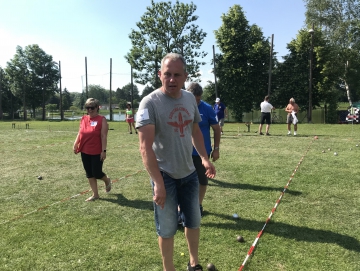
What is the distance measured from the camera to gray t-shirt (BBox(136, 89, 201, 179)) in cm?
265

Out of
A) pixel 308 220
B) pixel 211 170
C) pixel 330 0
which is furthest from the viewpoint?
pixel 330 0

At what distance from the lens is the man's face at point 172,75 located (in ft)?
8.70

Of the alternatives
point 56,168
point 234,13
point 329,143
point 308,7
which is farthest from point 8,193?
point 308,7

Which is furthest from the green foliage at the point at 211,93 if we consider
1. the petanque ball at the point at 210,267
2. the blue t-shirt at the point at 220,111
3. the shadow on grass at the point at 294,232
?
the petanque ball at the point at 210,267

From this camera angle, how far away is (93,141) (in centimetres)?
572

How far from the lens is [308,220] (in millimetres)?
4633

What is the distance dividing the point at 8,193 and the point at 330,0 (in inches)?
1475

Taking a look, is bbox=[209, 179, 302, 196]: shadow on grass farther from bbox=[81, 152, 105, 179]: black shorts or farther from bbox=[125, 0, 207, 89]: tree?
bbox=[125, 0, 207, 89]: tree

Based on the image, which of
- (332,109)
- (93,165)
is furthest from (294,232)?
(332,109)

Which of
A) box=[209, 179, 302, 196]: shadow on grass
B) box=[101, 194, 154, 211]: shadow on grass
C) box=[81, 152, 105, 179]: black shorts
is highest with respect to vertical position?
box=[81, 152, 105, 179]: black shorts

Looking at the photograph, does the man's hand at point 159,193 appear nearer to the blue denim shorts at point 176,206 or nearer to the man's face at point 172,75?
the blue denim shorts at point 176,206

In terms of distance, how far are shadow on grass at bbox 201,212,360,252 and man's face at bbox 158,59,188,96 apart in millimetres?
2472

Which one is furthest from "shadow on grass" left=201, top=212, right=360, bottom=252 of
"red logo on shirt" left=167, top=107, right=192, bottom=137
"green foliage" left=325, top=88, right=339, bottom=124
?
"green foliage" left=325, top=88, right=339, bottom=124

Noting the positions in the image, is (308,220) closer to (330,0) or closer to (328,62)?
(328,62)
